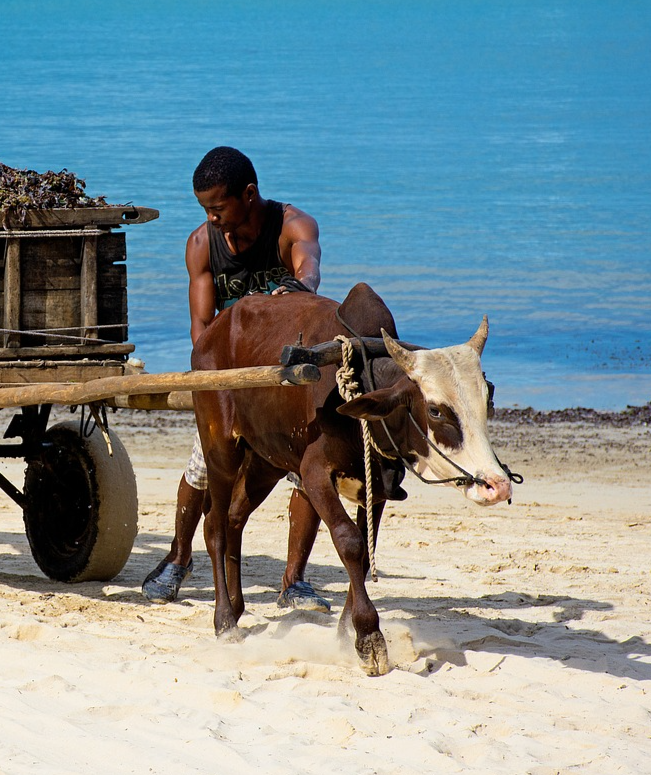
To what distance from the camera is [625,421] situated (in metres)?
13.1

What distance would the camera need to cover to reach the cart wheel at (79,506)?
7012 mm

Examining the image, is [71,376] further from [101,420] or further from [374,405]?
[374,405]

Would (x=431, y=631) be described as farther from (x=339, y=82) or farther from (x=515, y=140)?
(x=339, y=82)

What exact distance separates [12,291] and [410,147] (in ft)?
112

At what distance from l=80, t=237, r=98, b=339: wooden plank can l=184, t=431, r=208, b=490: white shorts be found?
874 mm

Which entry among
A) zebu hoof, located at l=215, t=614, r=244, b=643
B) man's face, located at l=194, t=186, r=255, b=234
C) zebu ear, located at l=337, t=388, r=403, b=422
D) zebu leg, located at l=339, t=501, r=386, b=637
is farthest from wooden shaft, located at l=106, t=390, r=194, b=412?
zebu ear, located at l=337, t=388, r=403, b=422

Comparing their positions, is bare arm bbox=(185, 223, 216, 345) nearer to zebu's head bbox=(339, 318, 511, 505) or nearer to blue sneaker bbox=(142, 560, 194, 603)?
blue sneaker bbox=(142, 560, 194, 603)

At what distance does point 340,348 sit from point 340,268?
65.2 feet

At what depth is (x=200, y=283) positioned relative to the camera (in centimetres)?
643

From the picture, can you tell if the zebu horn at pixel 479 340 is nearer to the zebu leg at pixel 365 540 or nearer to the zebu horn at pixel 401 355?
the zebu horn at pixel 401 355

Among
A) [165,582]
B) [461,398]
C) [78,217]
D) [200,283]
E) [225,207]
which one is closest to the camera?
[461,398]

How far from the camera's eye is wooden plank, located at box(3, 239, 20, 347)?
6492 mm

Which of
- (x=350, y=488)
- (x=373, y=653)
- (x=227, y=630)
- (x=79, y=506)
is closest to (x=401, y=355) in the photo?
(x=350, y=488)

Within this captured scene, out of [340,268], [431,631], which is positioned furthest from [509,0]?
[431,631]
